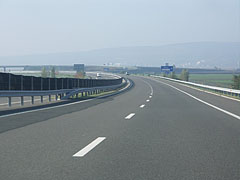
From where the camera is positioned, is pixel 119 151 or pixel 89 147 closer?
pixel 119 151

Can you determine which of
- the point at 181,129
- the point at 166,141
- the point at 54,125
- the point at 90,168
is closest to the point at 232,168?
the point at 90,168

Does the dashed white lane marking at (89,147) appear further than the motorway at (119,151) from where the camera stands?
Yes

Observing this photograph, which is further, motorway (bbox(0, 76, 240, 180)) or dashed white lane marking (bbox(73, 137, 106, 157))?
dashed white lane marking (bbox(73, 137, 106, 157))

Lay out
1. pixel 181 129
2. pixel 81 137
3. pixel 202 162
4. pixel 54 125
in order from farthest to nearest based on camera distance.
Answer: pixel 54 125, pixel 181 129, pixel 81 137, pixel 202 162

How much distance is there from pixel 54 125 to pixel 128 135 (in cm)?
292

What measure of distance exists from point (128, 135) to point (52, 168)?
3500mm

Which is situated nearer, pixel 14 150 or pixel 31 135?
pixel 14 150

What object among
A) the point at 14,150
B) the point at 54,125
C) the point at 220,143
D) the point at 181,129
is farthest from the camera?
the point at 54,125

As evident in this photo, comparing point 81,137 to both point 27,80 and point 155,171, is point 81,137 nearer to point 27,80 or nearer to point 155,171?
point 155,171

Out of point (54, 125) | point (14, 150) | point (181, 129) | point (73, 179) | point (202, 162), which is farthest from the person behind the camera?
point (54, 125)

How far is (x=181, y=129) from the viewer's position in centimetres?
1032

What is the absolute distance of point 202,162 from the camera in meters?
6.26

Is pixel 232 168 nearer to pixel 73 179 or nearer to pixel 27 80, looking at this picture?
pixel 73 179

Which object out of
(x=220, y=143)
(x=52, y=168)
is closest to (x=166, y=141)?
(x=220, y=143)
